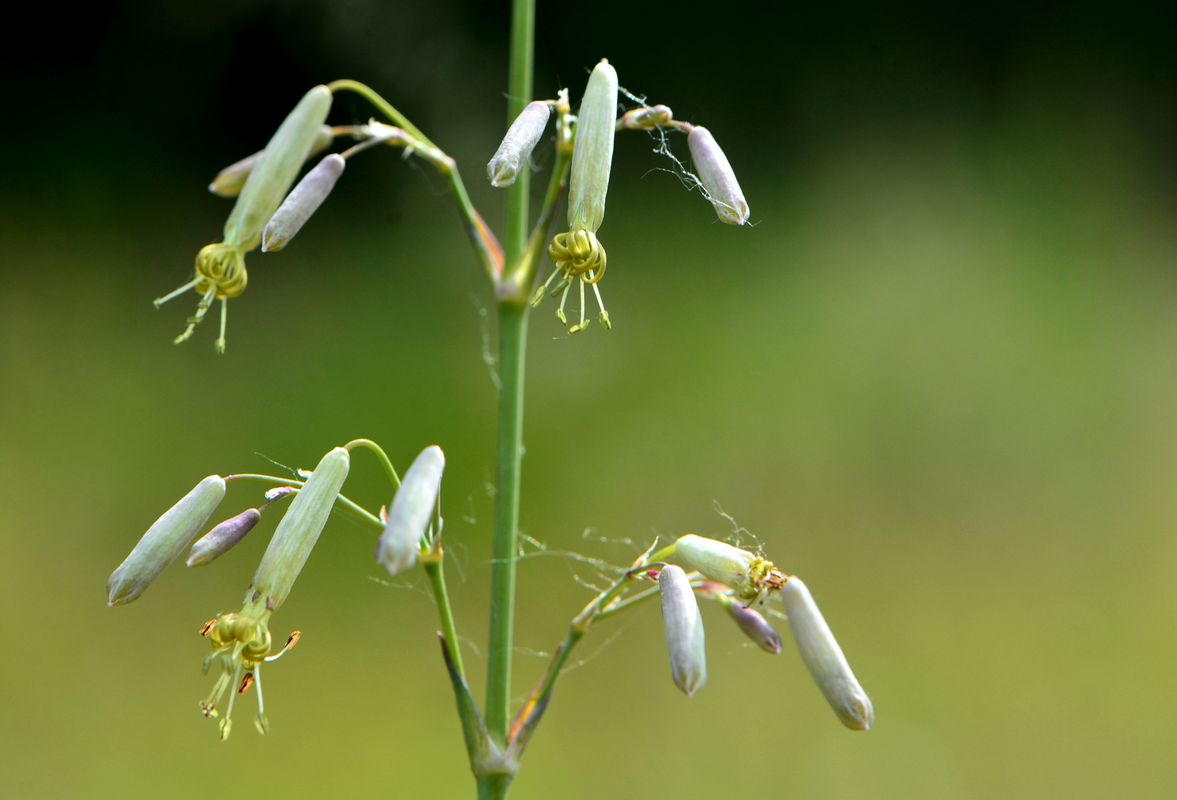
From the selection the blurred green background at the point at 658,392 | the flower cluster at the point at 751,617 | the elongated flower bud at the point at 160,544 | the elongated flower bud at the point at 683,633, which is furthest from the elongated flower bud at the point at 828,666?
the blurred green background at the point at 658,392

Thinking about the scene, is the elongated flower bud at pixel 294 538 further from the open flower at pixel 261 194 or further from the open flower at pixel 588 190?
the open flower at pixel 588 190

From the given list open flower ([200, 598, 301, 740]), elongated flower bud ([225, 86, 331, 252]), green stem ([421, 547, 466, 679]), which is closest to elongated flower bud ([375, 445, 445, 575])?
green stem ([421, 547, 466, 679])

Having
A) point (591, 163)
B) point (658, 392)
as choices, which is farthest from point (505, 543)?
point (658, 392)

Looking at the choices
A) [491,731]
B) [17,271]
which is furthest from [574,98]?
[491,731]

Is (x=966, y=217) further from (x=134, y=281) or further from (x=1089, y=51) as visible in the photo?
(x=134, y=281)

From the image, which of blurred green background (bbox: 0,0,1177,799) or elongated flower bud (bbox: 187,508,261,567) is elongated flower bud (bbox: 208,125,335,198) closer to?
elongated flower bud (bbox: 187,508,261,567)

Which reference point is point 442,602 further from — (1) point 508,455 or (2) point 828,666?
(2) point 828,666
